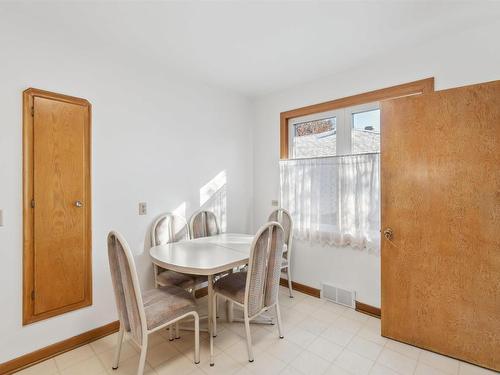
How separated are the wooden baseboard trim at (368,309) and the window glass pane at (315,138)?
5.30 feet

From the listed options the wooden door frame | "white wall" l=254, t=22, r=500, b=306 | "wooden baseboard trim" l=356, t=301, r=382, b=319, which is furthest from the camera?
"wooden baseboard trim" l=356, t=301, r=382, b=319

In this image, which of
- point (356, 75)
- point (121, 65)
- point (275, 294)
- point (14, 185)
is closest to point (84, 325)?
point (14, 185)

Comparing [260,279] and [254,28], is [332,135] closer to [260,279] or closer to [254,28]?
[254,28]

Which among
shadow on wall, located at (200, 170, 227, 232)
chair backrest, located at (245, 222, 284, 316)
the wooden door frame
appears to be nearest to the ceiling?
the wooden door frame

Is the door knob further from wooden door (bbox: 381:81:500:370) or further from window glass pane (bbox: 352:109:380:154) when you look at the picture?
window glass pane (bbox: 352:109:380:154)

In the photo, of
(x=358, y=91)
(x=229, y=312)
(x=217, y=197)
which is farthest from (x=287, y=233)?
(x=358, y=91)

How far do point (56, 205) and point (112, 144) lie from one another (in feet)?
2.18

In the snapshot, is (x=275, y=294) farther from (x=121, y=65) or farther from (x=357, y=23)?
(x=121, y=65)

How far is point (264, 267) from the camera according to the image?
190 cm

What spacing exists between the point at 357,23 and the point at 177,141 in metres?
1.96

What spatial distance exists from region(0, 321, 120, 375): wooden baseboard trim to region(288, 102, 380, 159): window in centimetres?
264

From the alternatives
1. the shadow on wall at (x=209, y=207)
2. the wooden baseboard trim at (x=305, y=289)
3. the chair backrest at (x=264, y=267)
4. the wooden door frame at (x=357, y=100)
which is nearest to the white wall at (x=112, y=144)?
the shadow on wall at (x=209, y=207)

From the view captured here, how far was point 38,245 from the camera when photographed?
6.32 ft

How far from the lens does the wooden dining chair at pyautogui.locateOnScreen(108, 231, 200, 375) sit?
1545 mm
